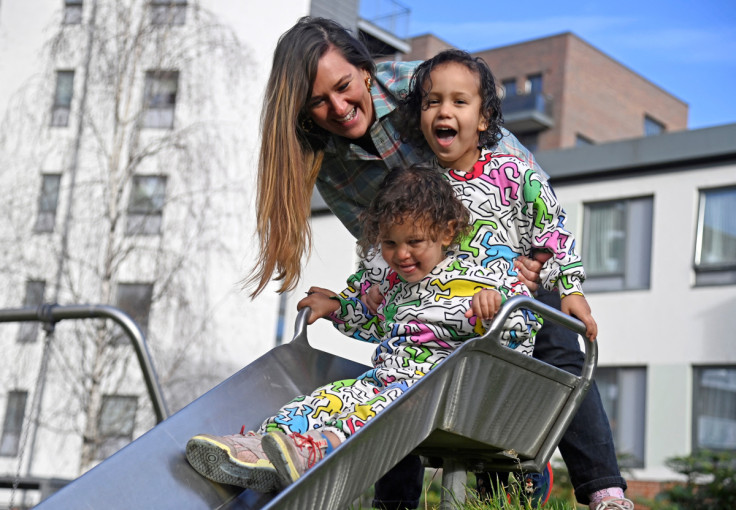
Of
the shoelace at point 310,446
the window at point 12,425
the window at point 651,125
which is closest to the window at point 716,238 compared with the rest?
the window at point 12,425

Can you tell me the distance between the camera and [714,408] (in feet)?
51.1

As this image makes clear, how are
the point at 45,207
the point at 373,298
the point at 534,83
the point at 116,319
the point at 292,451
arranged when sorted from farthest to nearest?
the point at 534,83 < the point at 45,207 < the point at 116,319 < the point at 373,298 < the point at 292,451

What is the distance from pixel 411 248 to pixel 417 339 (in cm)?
28

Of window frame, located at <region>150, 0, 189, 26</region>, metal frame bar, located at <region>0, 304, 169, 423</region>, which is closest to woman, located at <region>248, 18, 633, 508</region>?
metal frame bar, located at <region>0, 304, 169, 423</region>

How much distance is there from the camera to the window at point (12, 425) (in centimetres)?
1931

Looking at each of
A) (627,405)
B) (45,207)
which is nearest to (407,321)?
(627,405)

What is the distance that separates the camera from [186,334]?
567 inches

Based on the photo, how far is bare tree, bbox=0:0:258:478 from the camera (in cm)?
1400

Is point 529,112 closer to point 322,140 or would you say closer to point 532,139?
point 532,139

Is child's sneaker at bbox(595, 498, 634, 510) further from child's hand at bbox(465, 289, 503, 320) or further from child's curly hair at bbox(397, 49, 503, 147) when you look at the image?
child's curly hair at bbox(397, 49, 503, 147)

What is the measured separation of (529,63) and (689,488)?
31.8m

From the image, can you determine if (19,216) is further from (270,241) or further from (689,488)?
(270,241)

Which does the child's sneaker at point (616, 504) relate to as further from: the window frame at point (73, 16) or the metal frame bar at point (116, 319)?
the window frame at point (73, 16)

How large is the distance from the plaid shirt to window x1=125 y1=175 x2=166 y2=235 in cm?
1073
